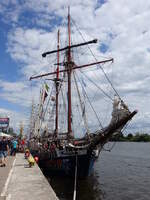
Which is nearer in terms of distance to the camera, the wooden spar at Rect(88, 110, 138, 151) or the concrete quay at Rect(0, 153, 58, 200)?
the concrete quay at Rect(0, 153, 58, 200)

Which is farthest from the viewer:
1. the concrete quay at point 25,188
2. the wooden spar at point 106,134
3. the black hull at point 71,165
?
the black hull at point 71,165

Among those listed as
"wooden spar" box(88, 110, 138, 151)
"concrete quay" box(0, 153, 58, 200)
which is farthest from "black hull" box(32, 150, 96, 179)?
"concrete quay" box(0, 153, 58, 200)

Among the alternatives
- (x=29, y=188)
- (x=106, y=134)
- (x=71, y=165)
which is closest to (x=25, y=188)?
(x=29, y=188)

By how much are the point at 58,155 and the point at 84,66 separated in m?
10.6

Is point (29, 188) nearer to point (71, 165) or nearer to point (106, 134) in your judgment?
point (71, 165)

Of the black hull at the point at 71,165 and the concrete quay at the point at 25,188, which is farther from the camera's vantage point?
the black hull at the point at 71,165

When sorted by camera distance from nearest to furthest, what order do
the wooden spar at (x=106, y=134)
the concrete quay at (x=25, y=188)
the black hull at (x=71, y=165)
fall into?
the concrete quay at (x=25, y=188) → the wooden spar at (x=106, y=134) → the black hull at (x=71, y=165)

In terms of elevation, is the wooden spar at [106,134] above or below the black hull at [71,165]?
above

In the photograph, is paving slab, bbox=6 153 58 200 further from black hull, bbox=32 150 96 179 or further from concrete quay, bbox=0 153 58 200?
black hull, bbox=32 150 96 179

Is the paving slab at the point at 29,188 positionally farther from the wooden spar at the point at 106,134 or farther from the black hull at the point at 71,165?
the wooden spar at the point at 106,134

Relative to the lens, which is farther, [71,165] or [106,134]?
[71,165]

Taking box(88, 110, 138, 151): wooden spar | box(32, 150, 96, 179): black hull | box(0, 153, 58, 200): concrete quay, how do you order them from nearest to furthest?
1. box(0, 153, 58, 200): concrete quay
2. box(88, 110, 138, 151): wooden spar
3. box(32, 150, 96, 179): black hull

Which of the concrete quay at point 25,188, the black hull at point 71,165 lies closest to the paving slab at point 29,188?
the concrete quay at point 25,188

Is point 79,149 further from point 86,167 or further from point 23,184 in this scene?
point 23,184
